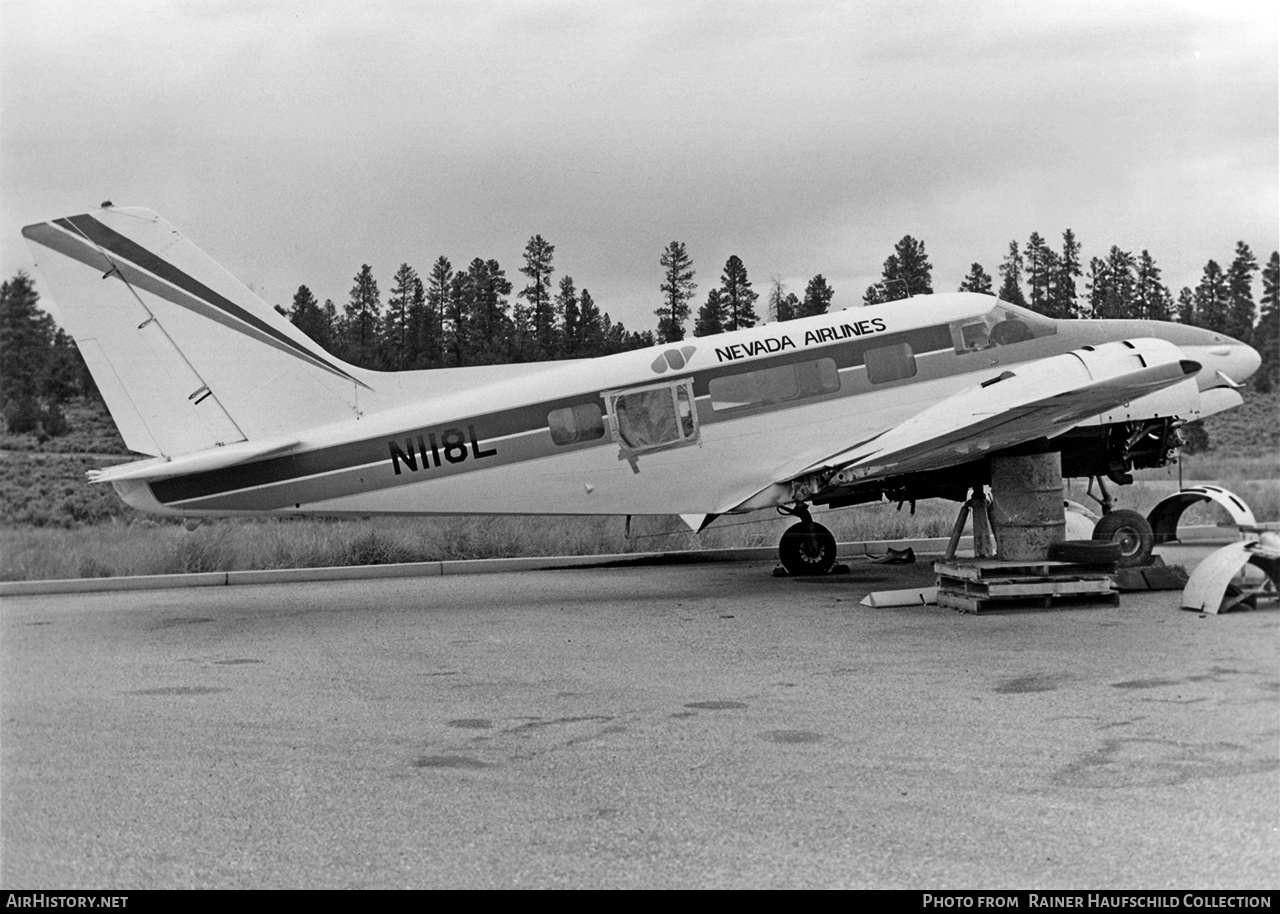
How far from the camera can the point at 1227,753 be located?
5676 millimetres

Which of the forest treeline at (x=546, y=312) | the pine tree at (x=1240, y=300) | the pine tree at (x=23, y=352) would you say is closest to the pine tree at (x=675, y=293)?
the forest treeline at (x=546, y=312)

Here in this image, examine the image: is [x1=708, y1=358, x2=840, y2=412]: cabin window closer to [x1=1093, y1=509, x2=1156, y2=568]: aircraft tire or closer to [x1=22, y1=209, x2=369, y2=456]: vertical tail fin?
[x1=1093, y1=509, x2=1156, y2=568]: aircraft tire

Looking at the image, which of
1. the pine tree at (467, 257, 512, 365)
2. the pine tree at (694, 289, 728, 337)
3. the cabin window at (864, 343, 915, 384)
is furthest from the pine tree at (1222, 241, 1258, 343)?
the cabin window at (864, 343, 915, 384)

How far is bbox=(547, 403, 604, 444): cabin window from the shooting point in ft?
42.8

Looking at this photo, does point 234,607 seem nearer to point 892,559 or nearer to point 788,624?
point 788,624

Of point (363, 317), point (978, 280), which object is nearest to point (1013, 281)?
point (978, 280)

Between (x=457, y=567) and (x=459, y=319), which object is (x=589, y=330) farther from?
(x=457, y=567)

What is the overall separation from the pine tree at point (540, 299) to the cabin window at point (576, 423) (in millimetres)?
12658

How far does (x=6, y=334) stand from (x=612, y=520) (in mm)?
18834

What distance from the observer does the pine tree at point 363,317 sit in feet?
128

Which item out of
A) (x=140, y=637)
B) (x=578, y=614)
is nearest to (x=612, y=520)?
(x=578, y=614)

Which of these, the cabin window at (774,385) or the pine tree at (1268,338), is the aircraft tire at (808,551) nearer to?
the cabin window at (774,385)

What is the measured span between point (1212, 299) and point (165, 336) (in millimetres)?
38793

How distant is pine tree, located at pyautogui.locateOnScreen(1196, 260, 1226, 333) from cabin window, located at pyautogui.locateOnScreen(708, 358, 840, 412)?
30.9 metres
